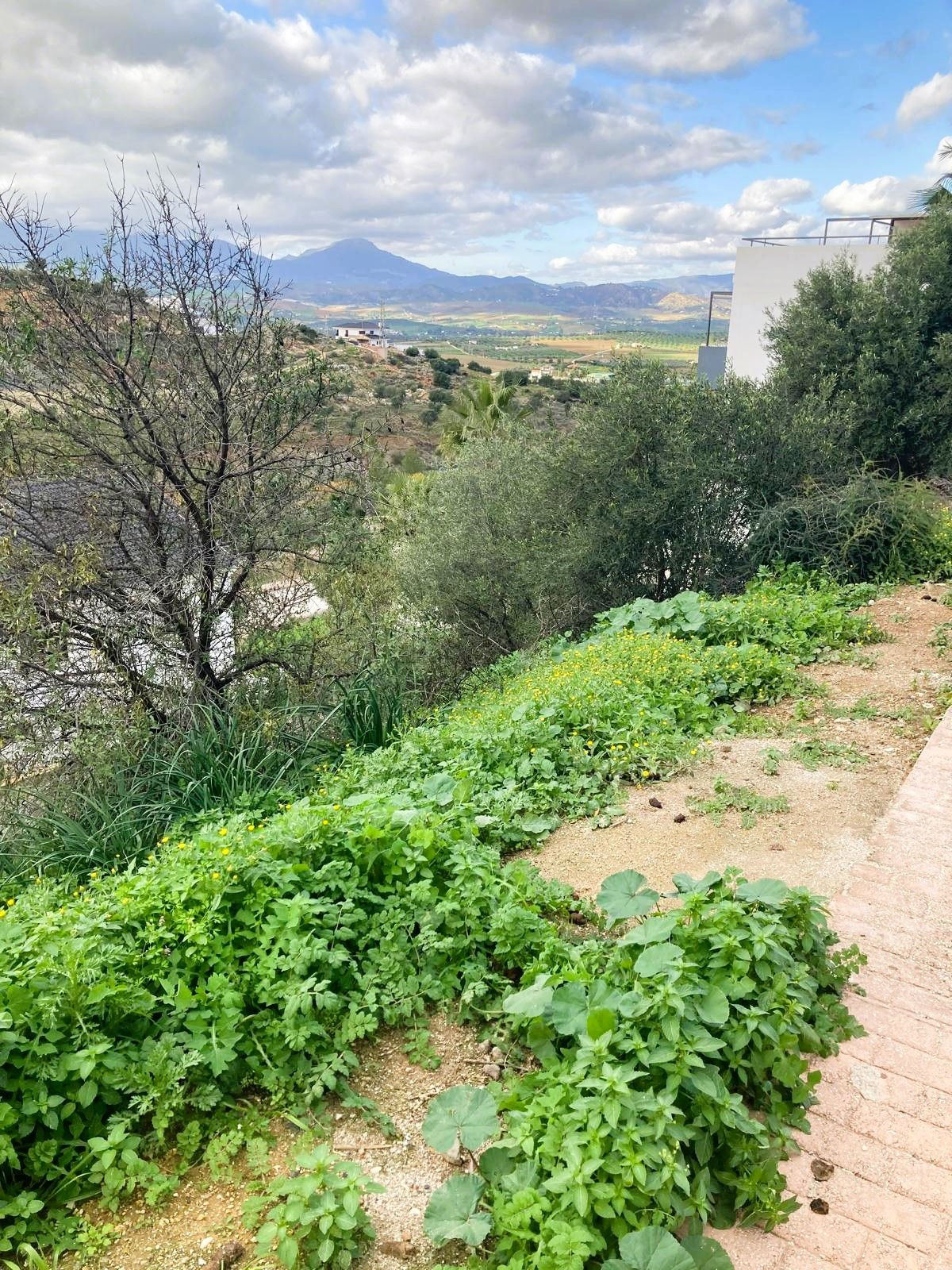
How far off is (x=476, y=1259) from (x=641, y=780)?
2.77 m

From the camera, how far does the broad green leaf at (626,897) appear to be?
2602mm

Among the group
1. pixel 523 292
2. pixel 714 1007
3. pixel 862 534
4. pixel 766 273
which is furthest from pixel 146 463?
pixel 523 292

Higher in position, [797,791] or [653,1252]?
[653,1252]

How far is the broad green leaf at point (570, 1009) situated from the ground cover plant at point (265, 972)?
89 mm

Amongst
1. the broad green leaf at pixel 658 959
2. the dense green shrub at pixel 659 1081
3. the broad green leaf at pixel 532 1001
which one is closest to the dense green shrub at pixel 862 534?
the dense green shrub at pixel 659 1081

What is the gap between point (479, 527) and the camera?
11.4 metres

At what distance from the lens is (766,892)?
254cm

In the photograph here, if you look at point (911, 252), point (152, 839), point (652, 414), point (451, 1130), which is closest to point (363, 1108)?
point (451, 1130)

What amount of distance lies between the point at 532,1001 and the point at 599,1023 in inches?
9.3

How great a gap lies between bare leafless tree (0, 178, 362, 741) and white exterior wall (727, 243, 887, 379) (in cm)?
1571

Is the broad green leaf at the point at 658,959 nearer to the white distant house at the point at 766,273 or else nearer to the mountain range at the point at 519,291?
the white distant house at the point at 766,273

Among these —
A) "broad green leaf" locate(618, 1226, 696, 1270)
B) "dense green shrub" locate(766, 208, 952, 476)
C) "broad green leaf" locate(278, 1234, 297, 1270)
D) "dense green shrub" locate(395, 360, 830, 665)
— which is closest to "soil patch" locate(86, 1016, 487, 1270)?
"broad green leaf" locate(278, 1234, 297, 1270)

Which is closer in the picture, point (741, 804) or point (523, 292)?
point (741, 804)

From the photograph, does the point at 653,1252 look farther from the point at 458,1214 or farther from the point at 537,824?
the point at 537,824
